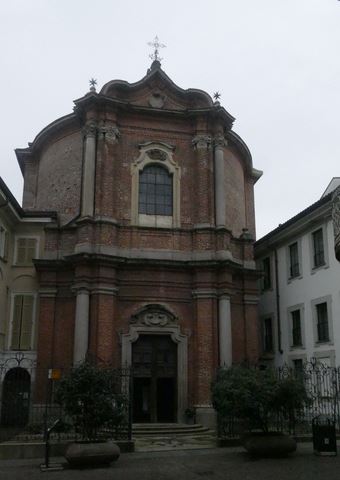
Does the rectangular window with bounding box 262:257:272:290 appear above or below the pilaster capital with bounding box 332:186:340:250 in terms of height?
above

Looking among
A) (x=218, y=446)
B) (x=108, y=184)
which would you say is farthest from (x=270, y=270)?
(x=218, y=446)

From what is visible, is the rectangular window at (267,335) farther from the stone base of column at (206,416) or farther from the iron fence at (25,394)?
the iron fence at (25,394)

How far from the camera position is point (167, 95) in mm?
24766

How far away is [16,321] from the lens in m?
22.2

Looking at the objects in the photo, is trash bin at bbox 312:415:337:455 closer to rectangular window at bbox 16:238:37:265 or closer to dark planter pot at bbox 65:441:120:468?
dark planter pot at bbox 65:441:120:468

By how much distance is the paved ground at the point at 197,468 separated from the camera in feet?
38.6

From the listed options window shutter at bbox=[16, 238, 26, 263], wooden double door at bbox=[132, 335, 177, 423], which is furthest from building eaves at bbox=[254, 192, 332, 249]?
window shutter at bbox=[16, 238, 26, 263]

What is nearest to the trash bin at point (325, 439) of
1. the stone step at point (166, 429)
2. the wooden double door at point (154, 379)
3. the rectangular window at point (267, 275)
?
the stone step at point (166, 429)

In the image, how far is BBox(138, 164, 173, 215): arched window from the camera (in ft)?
76.8

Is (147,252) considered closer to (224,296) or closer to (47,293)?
(224,296)

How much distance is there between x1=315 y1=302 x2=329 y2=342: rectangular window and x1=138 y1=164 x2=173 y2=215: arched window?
24.9 feet

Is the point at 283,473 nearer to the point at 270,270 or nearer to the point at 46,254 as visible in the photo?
the point at 46,254

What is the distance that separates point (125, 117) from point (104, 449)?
15163 millimetres

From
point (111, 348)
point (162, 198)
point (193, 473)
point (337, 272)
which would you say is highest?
point (162, 198)
